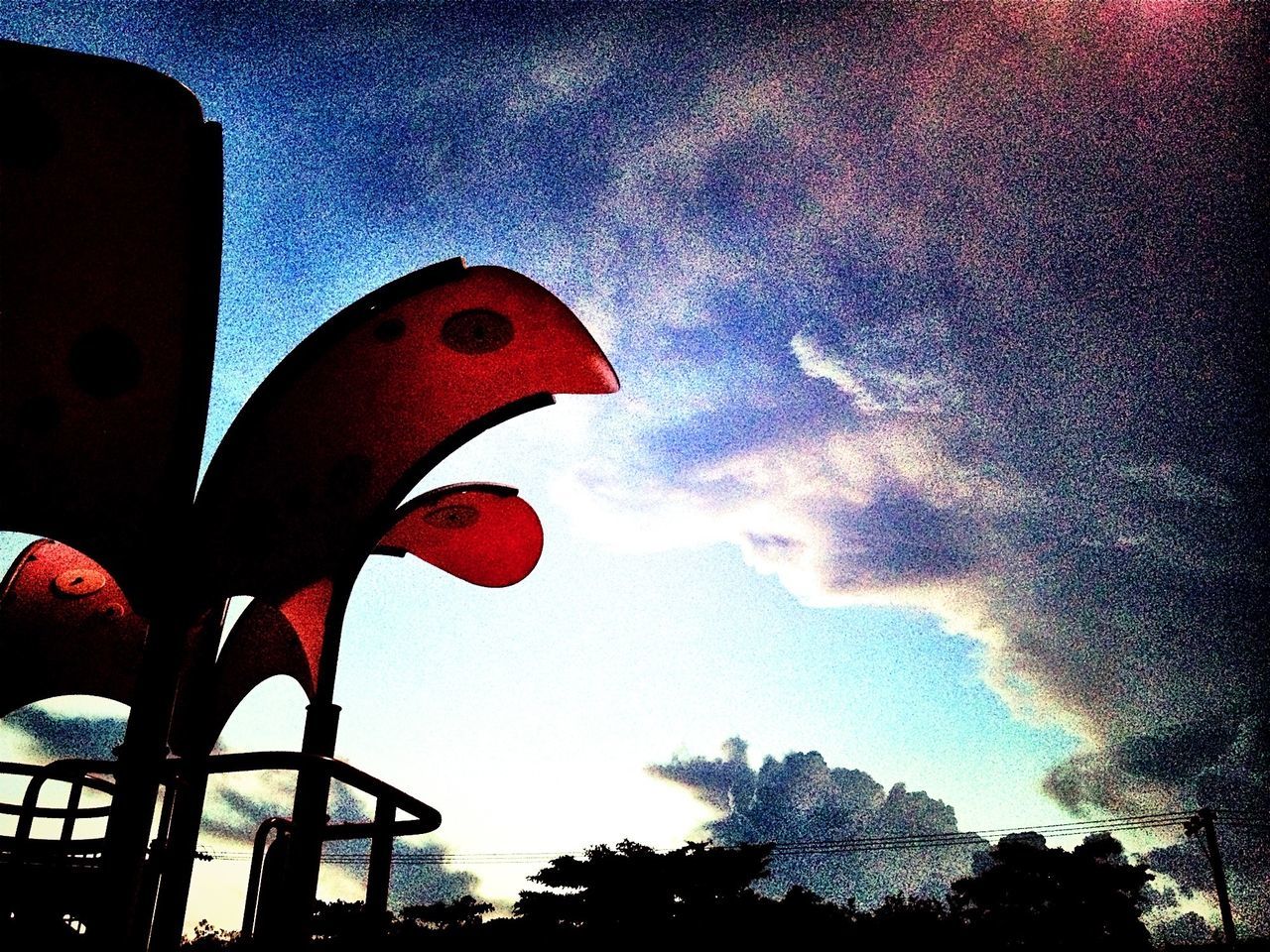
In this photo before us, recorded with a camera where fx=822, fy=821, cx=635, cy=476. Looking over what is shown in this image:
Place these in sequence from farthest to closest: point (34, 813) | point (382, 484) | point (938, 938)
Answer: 1. point (938, 938)
2. point (382, 484)
3. point (34, 813)

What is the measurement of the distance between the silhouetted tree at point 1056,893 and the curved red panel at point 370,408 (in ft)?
102

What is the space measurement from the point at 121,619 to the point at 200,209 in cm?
773

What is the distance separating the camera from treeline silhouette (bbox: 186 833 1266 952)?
25281 mm

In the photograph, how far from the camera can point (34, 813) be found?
20.6 feet

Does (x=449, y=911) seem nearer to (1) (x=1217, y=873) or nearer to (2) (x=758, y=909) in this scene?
(2) (x=758, y=909)

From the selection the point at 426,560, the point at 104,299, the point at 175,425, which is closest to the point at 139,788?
the point at 175,425

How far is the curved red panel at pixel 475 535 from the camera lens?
10.3m

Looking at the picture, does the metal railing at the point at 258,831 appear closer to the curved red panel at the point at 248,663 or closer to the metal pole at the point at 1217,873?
the curved red panel at the point at 248,663

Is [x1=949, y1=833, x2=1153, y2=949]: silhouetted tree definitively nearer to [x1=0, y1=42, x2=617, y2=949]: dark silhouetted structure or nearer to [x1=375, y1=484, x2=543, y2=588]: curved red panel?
[x1=375, y1=484, x2=543, y2=588]: curved red panel

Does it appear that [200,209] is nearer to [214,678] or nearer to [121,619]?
[214,678]

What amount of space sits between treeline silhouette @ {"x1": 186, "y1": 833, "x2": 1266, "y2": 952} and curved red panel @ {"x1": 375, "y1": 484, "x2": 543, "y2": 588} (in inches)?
687

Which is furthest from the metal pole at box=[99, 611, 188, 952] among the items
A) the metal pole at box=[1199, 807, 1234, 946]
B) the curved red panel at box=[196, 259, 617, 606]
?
the metal pole at box=[1199, 807, 1234, 946]

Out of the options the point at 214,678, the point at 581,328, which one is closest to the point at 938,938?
the point at 214,678

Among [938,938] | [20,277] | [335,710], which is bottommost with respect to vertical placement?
[938,938]
